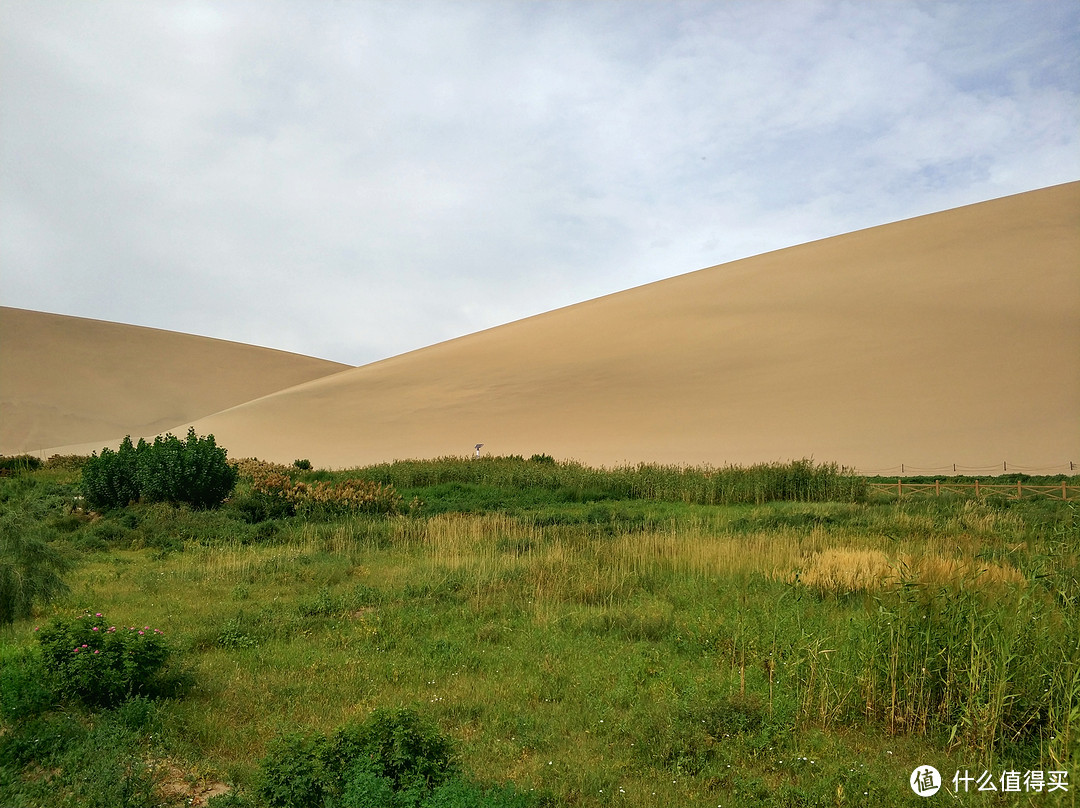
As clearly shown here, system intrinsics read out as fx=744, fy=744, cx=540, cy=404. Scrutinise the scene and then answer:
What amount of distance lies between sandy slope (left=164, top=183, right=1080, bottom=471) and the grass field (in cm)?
2114

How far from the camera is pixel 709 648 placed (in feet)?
22.3

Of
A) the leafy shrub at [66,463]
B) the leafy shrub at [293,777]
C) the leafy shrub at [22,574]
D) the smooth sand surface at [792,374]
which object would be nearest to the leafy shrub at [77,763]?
the leafy shrub at [293,777]

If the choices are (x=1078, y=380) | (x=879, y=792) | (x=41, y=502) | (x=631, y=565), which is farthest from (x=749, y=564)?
(x=1078, y=380)

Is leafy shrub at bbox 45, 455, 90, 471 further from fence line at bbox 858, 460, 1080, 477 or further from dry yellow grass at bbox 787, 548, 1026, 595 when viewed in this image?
fence line at bbox 858, 460, 1080, 477

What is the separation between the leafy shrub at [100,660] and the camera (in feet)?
17.5

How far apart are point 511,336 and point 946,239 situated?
3120cm

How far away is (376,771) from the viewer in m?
4.12

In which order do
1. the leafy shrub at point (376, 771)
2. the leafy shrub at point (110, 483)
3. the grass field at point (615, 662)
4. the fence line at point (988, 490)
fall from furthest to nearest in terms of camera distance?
1. the fence line at point (988, 490)
2. the leafy shrub at point (110, 483)
3. the grass field at point (615, 662)
4. the leafy shrub at point (376, 771)

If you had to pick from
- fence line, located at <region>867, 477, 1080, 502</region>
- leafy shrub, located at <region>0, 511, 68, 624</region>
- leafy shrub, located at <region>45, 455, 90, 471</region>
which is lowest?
leafy shrub, located at <region>0, 511, 68, 624</region>

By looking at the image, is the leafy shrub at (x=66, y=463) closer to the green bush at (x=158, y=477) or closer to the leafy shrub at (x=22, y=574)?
the green bush at (x=158, y=477)

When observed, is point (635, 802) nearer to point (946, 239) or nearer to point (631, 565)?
point (631, 565)

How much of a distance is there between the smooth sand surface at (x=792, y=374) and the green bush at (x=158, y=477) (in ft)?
69.9

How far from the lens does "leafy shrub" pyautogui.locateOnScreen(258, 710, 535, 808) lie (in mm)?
3926

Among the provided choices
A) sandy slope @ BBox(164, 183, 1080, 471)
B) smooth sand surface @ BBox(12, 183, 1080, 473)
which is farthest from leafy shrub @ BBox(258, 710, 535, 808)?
sandy slope @ BBox(164, 183, 1080, 471)
